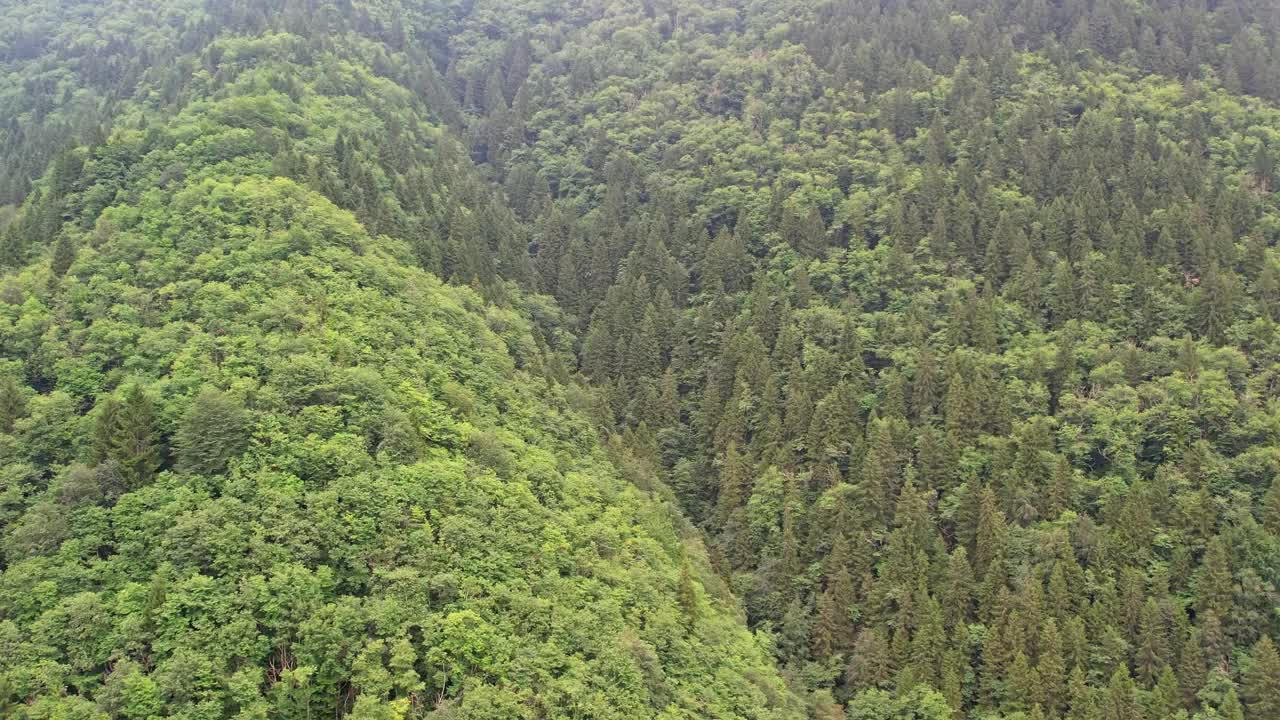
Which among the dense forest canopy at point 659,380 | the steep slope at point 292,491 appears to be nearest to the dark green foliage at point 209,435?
the steep slope at point 292,491

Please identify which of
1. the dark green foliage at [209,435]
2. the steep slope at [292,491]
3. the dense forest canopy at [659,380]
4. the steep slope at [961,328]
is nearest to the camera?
the steep slope at [292,491]

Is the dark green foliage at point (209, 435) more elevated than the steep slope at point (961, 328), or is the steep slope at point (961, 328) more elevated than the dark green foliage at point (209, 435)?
the dark green foliage at point (209, 435)

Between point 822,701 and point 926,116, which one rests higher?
point 926,116

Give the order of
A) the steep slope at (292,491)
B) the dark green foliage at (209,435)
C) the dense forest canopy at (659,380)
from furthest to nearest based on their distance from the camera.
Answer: the dark green foliage at (209,435)
the dense forest canopy at (659,380)
the steep slope at (292,491)

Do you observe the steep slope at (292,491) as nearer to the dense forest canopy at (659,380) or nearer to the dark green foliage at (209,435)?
the dark green foliage at (209,435)

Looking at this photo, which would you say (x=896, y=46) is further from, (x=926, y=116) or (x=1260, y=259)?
(x=1260, y=259)

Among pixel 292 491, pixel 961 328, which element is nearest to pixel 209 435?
pixel 292 491

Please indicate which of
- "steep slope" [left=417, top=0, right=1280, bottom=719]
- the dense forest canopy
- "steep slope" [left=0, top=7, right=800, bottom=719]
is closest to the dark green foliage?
"steep slope" [left=0, top=7, right=800, bottom=719]

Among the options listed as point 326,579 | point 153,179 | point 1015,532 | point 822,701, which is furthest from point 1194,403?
point 153,179
